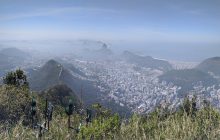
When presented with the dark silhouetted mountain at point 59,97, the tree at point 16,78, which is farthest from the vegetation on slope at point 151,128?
the tree at point 16,78

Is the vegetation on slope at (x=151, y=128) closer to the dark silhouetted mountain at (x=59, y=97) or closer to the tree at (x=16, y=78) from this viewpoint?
the dark silhouetted mountain at (x=59, y=97)

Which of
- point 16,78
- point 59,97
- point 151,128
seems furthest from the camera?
point 59,97

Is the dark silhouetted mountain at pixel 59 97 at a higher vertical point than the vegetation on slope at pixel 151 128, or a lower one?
lower

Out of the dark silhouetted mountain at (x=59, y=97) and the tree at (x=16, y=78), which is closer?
the dark silhouetted mountain at (x=59, y=97)

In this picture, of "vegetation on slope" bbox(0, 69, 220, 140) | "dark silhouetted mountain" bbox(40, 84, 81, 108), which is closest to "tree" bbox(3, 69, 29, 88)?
"dark silhouetted mountain" bbox(40, 84, 81, 108)

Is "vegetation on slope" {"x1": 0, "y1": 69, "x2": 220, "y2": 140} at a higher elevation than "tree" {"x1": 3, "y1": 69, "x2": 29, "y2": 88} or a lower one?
higher

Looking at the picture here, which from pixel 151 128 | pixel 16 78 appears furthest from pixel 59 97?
pixel 151 128

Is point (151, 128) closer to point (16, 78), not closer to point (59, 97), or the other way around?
point (16, 78)

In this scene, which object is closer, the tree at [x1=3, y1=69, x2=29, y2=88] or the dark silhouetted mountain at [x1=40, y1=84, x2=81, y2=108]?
the dark silhouetted mountain at [x1=40, y1=84, x2=81, y2=108]

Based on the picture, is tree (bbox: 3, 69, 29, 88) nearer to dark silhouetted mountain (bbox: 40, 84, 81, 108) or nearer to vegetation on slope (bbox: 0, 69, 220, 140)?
dark silhouetted mountain (bbox: 40, 84, 81, 108)

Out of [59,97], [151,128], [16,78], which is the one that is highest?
[151,128]

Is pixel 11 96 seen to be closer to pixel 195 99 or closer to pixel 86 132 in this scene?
pixel 86 132
